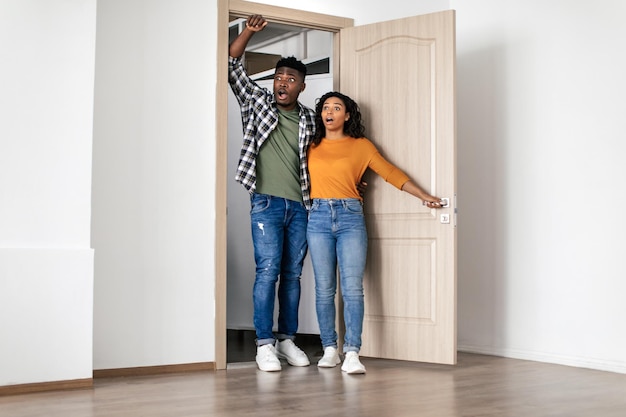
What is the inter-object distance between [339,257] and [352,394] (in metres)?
0.98

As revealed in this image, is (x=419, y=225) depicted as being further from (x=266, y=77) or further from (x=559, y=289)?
(x=266, y=77)

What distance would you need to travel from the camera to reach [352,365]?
3.89 metres

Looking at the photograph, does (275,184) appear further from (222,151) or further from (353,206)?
(353,206)

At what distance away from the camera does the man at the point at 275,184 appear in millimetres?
4133

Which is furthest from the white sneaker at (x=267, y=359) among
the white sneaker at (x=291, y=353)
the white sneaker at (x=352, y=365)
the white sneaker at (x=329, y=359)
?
the white sneaker at (x=352, y=365)

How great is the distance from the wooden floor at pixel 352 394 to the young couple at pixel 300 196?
0.86 feet

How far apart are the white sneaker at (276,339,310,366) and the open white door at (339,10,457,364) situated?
15.6 inches

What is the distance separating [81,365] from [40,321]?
0.27 metres

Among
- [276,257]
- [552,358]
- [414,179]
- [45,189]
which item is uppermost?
[414,179]

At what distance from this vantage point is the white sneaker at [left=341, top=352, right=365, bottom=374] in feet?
12.7

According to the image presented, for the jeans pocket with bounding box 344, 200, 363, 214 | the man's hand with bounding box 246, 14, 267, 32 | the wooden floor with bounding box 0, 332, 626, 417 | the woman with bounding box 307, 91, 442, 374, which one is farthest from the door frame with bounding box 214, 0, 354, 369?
the jeans pocket with bounding box 344, 200, 363, 214

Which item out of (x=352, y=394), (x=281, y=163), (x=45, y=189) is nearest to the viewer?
(x=352, y=394)

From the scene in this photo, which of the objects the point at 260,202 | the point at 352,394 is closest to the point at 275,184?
the point at 260,202

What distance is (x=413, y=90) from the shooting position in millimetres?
4316
